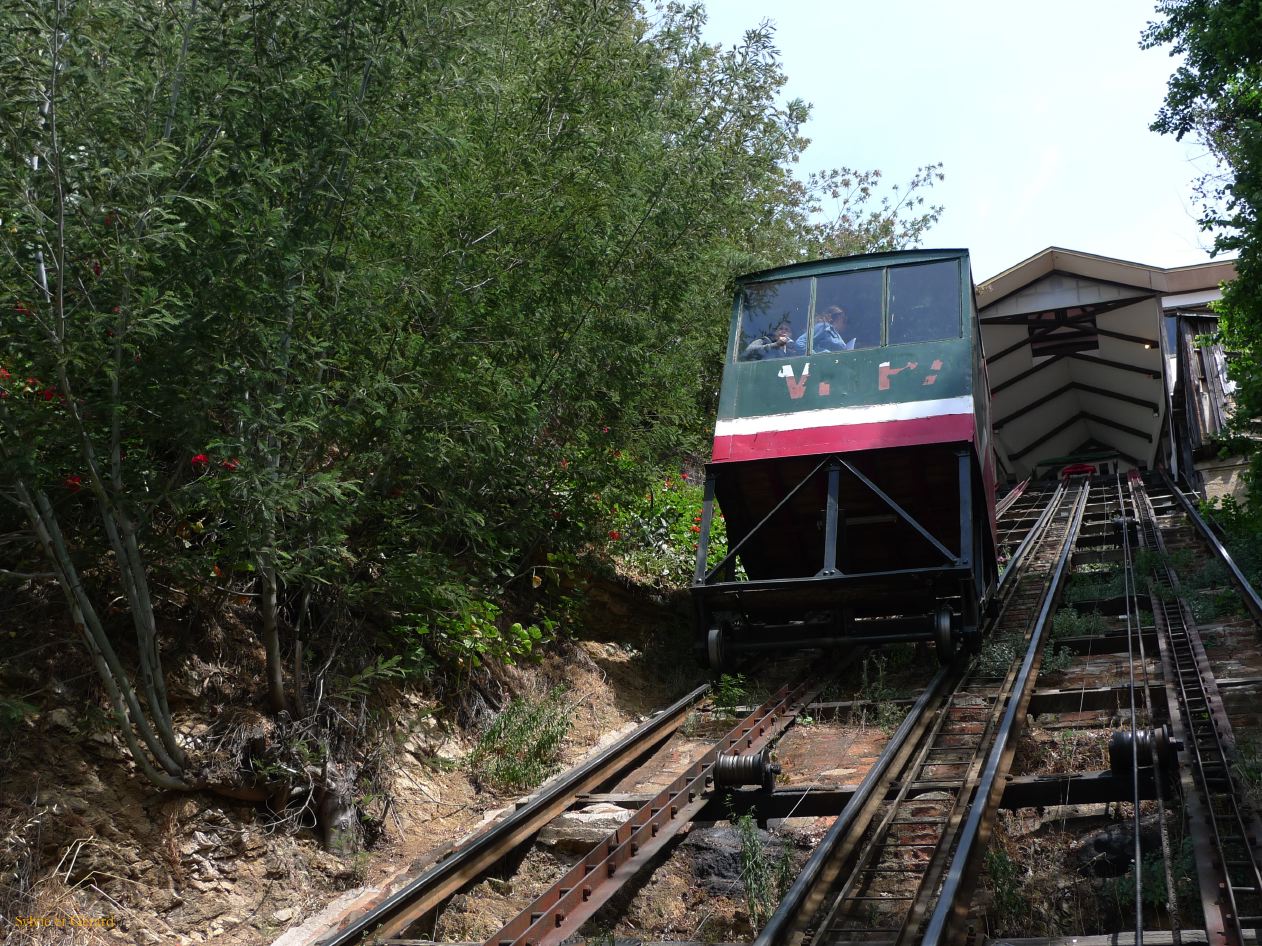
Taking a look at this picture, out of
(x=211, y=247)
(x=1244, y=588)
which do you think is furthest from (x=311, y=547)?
(x=1244, y=588)

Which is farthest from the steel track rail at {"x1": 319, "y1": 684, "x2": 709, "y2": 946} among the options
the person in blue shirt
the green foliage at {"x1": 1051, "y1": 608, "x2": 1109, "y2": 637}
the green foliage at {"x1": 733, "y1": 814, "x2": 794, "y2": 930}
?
the green foliage at {"x1": 1051, "y1": 608, "x2": 1109, "y2": 637}

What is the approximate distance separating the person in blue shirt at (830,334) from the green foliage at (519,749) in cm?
348

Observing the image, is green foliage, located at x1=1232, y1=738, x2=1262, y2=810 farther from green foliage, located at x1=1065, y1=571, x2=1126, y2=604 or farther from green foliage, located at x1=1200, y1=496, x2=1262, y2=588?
green foliage, located at x1=1200, y1=496, x2=1262, y2=588

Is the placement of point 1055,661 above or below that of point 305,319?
below

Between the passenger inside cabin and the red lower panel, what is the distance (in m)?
0.81

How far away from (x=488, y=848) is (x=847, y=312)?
527cm

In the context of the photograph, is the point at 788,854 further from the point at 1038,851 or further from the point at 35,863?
the point at 35,863

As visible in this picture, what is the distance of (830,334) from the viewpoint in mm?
8398

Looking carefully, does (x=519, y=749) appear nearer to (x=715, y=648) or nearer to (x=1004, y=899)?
(x=715, y=648)

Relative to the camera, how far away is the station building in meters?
18.3

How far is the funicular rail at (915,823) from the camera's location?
12.5 feet

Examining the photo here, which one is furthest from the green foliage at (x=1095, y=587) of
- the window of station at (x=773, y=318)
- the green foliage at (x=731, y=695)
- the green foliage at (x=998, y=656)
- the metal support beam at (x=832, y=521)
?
the window of station at (x=773, y=318)

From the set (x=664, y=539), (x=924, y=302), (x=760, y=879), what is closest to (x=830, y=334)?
(x=924, y=302)

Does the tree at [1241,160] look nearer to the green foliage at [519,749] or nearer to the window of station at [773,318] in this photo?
the window of station at [773,318]
